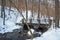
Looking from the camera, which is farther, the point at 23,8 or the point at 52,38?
the point at 23,8

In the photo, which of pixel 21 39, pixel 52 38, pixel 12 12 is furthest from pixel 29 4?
pixel 52 38

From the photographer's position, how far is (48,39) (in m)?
9.76

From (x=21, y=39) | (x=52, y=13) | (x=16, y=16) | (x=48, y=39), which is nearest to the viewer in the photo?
(x=48, y=39)

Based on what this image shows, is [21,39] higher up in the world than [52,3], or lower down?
lower down

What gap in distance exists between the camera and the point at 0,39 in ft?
41.3

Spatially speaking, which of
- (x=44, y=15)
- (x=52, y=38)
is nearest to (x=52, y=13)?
(x=44, y=15)

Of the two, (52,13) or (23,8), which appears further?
(23,8)

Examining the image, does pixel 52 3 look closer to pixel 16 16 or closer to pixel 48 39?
pixel 16 16

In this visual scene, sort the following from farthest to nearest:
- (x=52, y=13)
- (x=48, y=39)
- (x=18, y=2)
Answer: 1. (x=18, y=2)
2. (x=52, y=13)
3. (x=48, y=39)

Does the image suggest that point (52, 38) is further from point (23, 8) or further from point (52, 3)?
point (23, 8)

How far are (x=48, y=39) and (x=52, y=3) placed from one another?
48.6 ft

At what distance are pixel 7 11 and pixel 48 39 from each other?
57.8ft

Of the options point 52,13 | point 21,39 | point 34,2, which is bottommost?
Result: point 21,39

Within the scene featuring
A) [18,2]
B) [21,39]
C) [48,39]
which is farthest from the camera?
[18,2]
